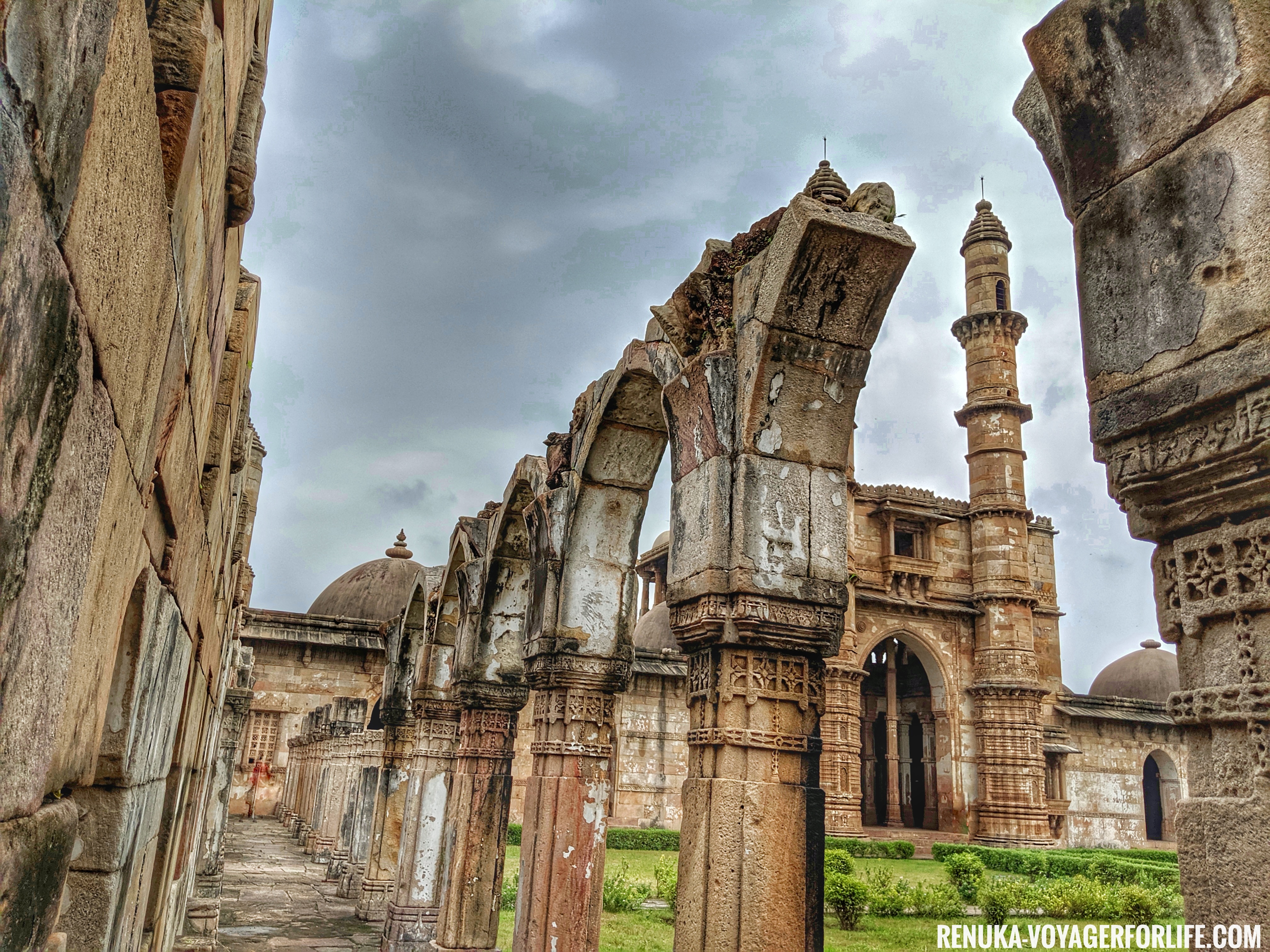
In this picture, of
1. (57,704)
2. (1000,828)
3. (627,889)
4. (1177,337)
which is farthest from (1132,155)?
(1000,828)

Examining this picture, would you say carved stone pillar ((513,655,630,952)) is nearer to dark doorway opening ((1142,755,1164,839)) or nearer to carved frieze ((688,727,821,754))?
carved frieze ((688,727,821,754))

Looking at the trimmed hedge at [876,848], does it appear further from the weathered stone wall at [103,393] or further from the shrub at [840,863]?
the weathered stone wall at [103,393]

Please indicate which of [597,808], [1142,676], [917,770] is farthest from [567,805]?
[1142,676]

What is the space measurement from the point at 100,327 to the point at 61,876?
2.73 feet

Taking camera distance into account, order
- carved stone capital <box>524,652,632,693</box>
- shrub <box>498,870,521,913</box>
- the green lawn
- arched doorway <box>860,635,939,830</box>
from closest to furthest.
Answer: carved stone capital <box>524,652,632,693</box> < shrub <box>498,870,521,913</box> < the green lawn < arched doorway <box>860,635,939,830</box>

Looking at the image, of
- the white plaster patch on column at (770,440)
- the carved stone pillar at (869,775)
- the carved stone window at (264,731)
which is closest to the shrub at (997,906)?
the white plaster patch on column at (770,440)

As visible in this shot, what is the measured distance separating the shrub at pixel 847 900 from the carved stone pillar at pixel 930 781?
591 inches

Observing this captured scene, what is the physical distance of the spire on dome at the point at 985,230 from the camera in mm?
24781

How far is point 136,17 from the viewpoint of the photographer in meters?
1.22

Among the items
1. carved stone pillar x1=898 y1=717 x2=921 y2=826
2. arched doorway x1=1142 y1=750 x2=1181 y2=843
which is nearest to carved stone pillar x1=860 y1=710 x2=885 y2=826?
carved stone pillar x1=898 y1=717 x2=921 y2=826

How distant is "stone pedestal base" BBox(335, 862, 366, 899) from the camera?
43.4 feet

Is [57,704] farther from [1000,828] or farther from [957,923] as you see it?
[1000,828]

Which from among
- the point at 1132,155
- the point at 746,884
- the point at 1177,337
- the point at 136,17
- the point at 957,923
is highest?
Answer: the point at 1132,155

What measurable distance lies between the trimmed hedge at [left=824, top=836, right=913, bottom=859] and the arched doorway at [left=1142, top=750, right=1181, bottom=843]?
9.66 m
